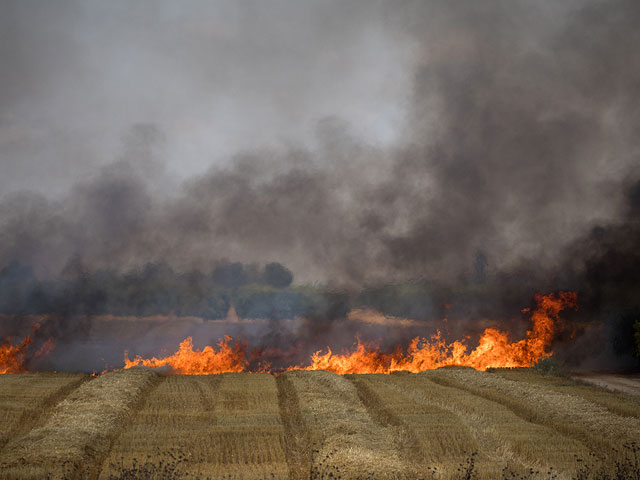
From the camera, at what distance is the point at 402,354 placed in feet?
146

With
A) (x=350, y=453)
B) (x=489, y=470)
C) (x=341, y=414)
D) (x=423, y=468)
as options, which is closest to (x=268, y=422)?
(x=341, y=414)

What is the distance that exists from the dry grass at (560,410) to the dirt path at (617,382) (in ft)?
21.3

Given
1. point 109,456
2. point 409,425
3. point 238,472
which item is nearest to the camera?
point 238,472

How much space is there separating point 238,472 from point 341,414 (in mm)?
7172

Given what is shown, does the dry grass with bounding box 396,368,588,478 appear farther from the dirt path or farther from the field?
the dirt path

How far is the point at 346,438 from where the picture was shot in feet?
55.3

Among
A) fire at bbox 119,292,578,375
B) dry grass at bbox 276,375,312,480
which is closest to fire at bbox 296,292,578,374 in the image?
fire at bbox 119,292,578,375

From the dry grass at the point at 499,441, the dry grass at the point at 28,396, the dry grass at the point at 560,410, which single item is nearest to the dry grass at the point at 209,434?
the dry grass at the point at 28,396

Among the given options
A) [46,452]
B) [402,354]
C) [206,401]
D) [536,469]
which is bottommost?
[536,469]

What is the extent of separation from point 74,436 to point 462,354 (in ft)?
114

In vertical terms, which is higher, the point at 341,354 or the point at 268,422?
the point at 341,354

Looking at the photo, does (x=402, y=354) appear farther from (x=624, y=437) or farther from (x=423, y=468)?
(x=423, y=468)

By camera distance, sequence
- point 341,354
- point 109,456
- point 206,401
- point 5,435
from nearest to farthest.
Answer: point 109,456, point 5,435, point 206,401, point 341,354

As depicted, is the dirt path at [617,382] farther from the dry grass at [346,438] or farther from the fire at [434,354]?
the dry grass at [346,438]
